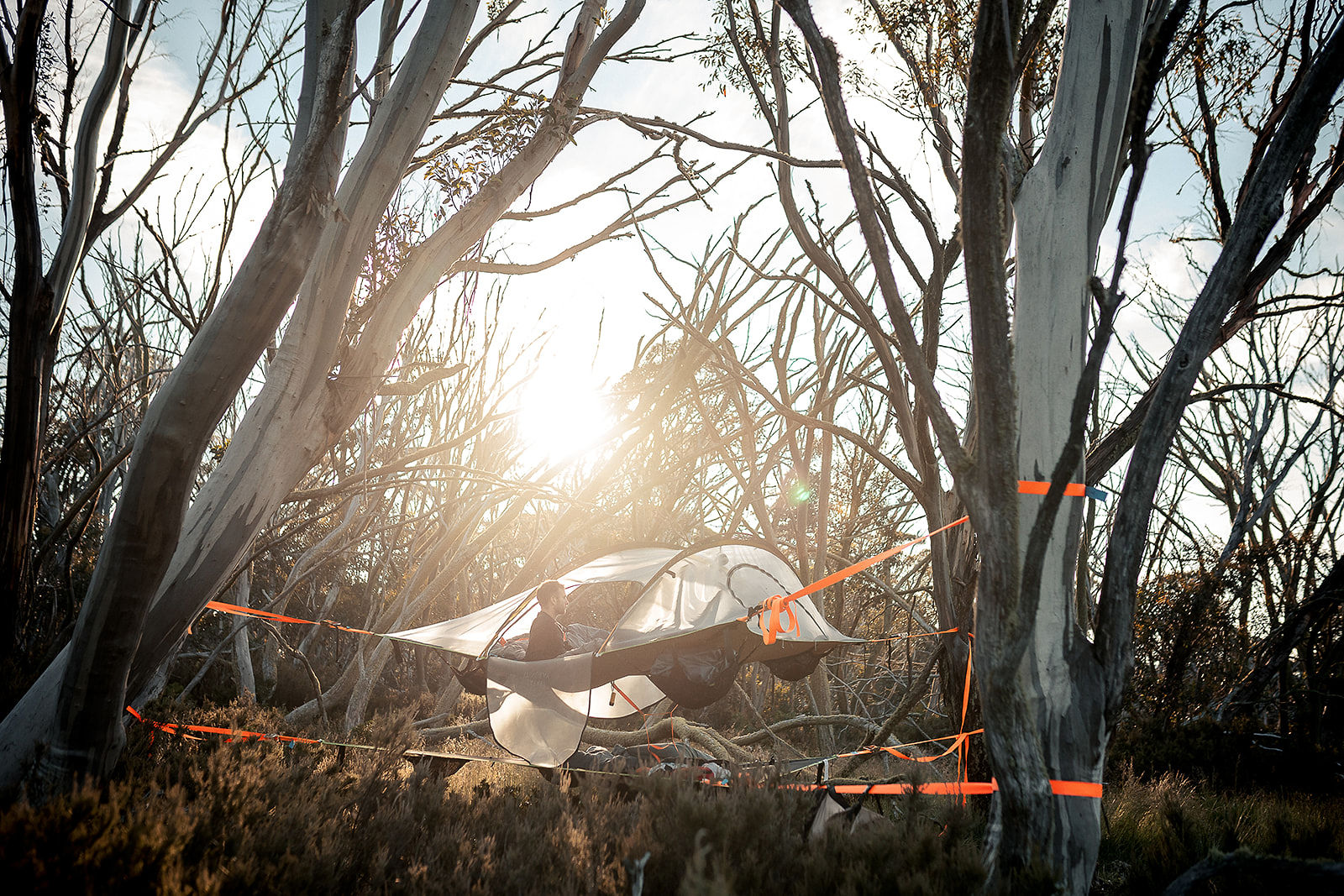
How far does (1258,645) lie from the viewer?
25.7ft

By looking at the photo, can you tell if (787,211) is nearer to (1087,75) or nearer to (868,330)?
(868,330)

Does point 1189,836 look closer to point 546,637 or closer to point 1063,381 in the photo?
point 1063,381

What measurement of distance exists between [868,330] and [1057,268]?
77 centimetres

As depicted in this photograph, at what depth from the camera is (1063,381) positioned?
2182 mm

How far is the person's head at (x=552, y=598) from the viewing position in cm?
521

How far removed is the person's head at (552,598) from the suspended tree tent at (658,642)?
320 mm

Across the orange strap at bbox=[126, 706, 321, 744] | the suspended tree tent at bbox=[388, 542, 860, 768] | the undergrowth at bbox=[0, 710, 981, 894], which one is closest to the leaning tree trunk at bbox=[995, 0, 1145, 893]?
the undergrowth at bbox=[0, 710, 981, 894]

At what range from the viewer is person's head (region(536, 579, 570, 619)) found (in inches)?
205

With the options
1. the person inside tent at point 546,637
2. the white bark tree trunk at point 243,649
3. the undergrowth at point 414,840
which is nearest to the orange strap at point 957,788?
the undergrowth at point 414,840

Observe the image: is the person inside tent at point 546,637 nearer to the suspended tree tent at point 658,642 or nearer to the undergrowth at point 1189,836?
the suspended tree tent at point 658,642

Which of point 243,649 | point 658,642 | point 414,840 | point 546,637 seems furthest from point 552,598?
point 243,649

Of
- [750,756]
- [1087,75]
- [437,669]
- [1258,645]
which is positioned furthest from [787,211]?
[437,669]

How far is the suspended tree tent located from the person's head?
0.32 meters

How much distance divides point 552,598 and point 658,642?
0.98m
